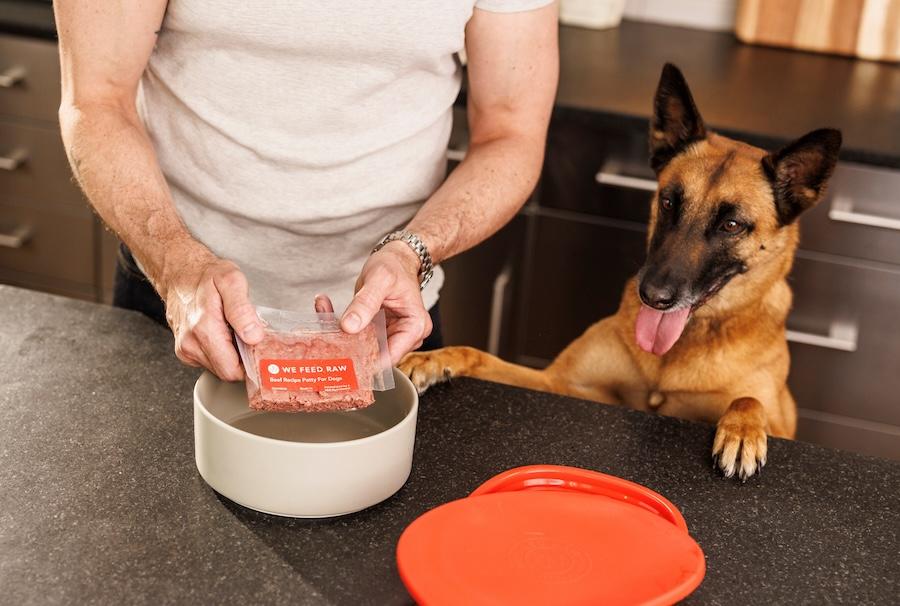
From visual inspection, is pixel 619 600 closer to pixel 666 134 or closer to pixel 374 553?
pixel 374 553

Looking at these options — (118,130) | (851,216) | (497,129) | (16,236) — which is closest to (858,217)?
(851,216)

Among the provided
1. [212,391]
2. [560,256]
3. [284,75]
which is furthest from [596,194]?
[212,391]

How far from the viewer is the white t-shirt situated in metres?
1.15

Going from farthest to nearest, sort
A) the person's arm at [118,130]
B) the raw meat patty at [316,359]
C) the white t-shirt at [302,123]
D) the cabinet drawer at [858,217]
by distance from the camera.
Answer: the cabinet drawer at [858,217]
the white t-shirt at [302,123]
the person's arm at [118,130]
the raw meat patty at [316,359]

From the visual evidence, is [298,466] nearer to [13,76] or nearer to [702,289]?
[702,289]

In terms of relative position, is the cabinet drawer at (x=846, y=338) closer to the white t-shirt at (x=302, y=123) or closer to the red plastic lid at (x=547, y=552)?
the white t-shirt at (x=302, y=123)

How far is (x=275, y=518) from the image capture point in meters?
0.80

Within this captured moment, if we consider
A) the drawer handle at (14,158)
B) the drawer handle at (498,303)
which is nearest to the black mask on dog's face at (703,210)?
the drawer handle at (498,303)

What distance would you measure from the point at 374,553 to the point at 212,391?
0.21 metres

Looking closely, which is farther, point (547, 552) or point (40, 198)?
point (40, 198)

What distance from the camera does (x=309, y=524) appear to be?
31.3 inches

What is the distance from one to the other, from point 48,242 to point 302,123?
5.17 ft

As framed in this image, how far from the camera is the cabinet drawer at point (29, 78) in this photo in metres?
2.29

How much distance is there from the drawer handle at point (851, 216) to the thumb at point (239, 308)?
4.85 feet
